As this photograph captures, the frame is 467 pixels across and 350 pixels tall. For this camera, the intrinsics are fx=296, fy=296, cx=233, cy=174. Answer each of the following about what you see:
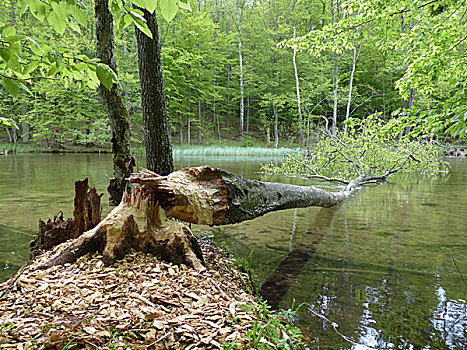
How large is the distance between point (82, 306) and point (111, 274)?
1.24ft

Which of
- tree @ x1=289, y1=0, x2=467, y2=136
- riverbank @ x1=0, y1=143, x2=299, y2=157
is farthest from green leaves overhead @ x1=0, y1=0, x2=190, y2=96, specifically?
riverbank @ x1=0, y1=143, x2=299, y2=157

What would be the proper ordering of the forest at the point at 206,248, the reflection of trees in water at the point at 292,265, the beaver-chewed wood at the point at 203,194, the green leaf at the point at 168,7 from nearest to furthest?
the green leaf at the point at 168,7 < the forest at the point at 206,248 < the beaver-chewed wood at the point at 203,194 < the reflection of trees in water at the point at 292,265

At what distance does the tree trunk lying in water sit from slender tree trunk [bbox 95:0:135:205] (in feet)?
6.03

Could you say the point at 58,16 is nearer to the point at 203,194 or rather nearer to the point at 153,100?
the point at 203,194

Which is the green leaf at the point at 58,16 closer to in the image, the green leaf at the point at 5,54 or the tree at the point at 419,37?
the green leaf at the point at 5,54

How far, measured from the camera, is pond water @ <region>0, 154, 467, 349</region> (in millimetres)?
2119

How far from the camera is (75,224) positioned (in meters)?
2.92

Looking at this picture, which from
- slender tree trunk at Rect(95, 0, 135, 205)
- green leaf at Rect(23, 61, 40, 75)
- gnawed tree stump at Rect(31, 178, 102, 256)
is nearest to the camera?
green leaf at Rect(23, 61, 40, 75)

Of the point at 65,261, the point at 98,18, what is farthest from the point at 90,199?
the point at 98,18

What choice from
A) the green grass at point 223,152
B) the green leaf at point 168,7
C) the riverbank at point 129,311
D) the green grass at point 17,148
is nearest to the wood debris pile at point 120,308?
the riverbank at point 129,311

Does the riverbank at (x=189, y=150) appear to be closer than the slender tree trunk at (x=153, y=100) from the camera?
No

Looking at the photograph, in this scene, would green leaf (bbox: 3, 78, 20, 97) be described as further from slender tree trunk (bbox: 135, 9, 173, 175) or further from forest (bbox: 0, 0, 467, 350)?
slender tree trunk (bbox: 135, 9, 173, 175)

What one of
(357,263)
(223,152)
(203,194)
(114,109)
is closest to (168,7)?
(203,194)

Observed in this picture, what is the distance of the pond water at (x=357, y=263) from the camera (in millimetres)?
2119
